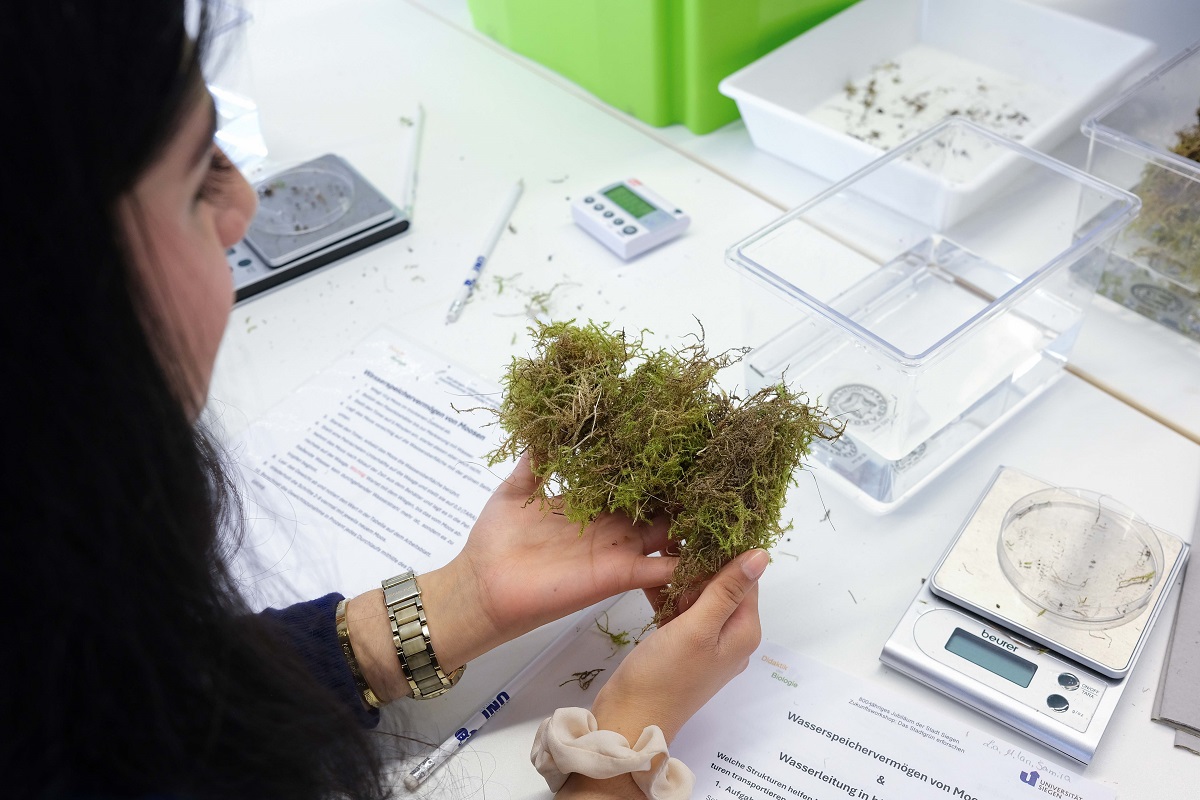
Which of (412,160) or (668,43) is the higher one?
(668,43)

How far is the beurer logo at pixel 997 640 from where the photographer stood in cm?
81

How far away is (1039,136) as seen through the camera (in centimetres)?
126

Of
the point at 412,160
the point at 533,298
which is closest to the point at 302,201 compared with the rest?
the point at 412,160

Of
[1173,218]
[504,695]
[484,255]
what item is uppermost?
[1173,218]

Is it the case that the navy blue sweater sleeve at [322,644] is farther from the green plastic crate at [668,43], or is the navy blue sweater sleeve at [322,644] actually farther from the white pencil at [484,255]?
the green plastic crate at [668,43]

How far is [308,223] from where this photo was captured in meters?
1.37

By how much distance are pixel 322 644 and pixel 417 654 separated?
0.09 meters

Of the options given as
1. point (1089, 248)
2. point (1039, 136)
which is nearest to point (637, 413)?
point (1089, 248)

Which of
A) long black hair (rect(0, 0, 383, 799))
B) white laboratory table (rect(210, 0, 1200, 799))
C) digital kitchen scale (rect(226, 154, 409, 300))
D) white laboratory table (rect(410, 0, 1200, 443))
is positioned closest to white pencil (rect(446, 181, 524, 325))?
white laboratory table (rect(210, 0, 1200, 799))

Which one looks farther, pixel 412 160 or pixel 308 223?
pixel 412 160

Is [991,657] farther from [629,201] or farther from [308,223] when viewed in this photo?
[308,223]

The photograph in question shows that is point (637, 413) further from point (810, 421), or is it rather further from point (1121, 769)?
point (1121, 769)

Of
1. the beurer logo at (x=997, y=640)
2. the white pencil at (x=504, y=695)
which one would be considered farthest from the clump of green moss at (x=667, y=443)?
the beurer logo at (x=997, y=640)

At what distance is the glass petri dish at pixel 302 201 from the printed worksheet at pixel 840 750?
942 mm
